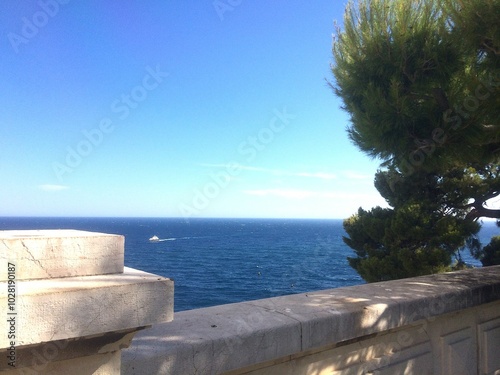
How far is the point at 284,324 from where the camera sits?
71.2 inches

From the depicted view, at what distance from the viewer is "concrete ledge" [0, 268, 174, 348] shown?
952 mm

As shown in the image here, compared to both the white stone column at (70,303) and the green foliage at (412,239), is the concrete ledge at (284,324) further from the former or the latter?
the green foliage at (412,239)

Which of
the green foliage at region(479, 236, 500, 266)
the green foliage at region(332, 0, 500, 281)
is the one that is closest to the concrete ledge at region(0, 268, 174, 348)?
the green foliage at region(332, 0, 500, 281)

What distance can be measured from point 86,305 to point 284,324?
1.01 meters

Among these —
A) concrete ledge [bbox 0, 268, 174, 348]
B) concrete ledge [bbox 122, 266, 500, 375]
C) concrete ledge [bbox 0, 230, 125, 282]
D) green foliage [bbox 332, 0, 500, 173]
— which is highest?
green foliage [bbox 332, 0, 500, 173]

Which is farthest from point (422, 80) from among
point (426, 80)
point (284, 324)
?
point (284, 324)

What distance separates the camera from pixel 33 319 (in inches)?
37.6

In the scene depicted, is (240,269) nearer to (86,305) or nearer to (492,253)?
(492,253)

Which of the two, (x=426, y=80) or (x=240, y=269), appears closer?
(x=426, y=80)

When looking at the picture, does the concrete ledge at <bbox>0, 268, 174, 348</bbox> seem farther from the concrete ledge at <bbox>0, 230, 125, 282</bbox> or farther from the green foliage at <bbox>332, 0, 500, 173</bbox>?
the green foliage at <bbox>332, 0, 500, 173</bbox>

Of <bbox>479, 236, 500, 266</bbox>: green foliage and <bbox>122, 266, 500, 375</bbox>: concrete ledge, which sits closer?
<bbox>122, 266, 500, 375</bbox>: concrete ledge

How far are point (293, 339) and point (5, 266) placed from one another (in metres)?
1.23

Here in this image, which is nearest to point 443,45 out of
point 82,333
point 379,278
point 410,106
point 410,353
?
point 410,106

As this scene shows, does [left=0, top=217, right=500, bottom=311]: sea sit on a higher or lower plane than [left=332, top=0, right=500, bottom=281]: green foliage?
lower
